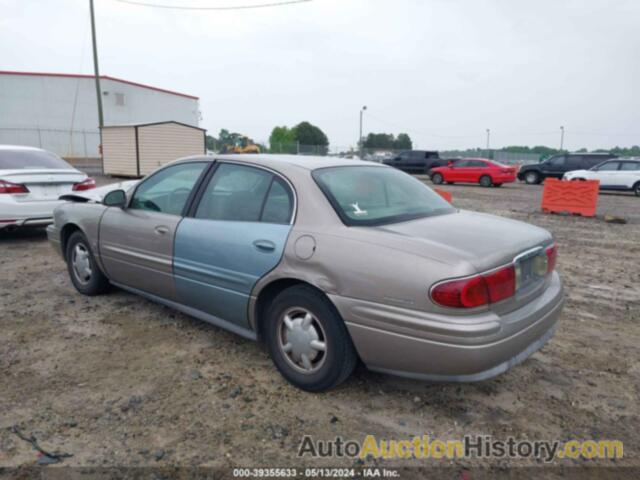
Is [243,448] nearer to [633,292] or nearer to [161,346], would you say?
[161,346]

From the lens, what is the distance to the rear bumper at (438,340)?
2.37 m

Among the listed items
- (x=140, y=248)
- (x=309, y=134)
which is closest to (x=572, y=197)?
(x=140, y=248)

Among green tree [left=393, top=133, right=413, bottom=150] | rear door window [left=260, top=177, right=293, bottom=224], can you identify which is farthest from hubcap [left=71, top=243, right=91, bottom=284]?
green tree [left=393, top=133, right=413, bottom=150]

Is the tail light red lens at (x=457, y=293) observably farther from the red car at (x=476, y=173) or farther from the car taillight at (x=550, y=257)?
the red car at (x=476, y=173)

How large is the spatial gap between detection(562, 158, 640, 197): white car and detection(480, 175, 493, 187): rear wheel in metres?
3.70

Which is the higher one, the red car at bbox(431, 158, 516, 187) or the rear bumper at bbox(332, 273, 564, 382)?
the red car at bbox(431, 158, 516, 187)

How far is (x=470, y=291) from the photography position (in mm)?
2363

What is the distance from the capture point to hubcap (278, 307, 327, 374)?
2822mm

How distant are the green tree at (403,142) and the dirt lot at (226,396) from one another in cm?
8702

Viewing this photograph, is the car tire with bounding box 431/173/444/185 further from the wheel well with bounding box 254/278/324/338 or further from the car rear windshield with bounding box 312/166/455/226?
the wheel well with bounding box 254/278/324/338

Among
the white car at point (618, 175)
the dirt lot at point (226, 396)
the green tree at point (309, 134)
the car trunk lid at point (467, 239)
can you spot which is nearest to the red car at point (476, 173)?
the white car at point (618, 175)

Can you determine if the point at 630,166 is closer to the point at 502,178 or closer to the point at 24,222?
the point at 502,178

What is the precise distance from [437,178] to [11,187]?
65.4 ft

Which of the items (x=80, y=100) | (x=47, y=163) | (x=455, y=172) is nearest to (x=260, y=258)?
(x=47, y=163)
